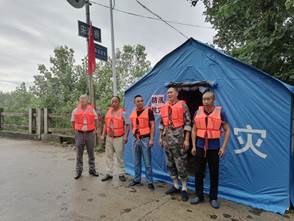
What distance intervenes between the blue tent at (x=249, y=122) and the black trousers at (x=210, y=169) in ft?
1.28

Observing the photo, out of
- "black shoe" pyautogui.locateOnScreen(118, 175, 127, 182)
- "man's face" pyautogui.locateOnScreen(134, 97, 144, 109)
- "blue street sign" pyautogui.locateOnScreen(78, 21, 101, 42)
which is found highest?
"blue street sign" pyautogui.locateOnScreen(78, 21, 101, 42)

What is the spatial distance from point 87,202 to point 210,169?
176 centimetres

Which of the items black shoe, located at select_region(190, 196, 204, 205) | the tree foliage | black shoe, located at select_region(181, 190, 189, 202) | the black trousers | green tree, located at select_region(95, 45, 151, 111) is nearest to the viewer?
the black trousers

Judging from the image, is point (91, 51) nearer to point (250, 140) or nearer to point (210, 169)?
point (210, 169)

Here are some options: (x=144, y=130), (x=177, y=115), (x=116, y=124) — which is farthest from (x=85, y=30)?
(x=177, y=115)

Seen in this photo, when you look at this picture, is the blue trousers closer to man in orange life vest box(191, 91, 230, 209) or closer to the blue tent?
the blue tent

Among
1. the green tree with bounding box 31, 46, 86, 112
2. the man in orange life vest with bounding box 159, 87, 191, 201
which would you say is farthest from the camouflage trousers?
the green tree with bounding box 31, 46, 86, 112

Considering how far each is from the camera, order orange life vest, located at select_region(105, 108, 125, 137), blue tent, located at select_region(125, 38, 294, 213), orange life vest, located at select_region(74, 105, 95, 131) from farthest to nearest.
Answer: orange life vest, located at select_region(74, 105, 95, 131) < orange life vest, located at select_region(105, 108, 125, 137) < blue tent, located at select_region(125, 38, 294, 213)

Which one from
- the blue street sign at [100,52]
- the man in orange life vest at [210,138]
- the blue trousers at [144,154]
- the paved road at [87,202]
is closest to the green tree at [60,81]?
the blue street sign at [100,52]

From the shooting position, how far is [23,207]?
11.4ft

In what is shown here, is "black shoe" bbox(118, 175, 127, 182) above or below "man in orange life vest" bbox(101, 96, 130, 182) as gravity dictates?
below

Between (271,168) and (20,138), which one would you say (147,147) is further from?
(20,138)

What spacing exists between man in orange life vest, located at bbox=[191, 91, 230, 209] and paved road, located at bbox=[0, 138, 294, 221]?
0.31m

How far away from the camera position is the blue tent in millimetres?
3330
